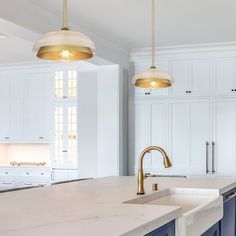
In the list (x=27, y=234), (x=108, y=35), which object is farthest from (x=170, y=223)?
(x=108, y=35)

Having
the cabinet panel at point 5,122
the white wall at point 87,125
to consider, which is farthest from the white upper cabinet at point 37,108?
the white wall at point 87,125

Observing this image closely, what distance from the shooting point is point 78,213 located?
1.98 m

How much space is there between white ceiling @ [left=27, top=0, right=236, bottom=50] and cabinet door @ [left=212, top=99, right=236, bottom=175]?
0.91 m

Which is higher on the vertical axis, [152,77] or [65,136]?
[152,77]

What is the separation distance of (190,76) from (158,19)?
1565mm

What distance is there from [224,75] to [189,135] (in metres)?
0.93

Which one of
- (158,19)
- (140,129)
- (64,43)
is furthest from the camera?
(140,129)

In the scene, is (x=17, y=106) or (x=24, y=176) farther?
(x=17, y=106)

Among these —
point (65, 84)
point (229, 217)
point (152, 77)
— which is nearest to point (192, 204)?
point (229, 217)

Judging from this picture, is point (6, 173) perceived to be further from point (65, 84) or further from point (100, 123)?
point (100, 123)

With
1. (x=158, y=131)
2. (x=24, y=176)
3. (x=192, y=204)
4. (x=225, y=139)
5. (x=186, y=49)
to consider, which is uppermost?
(x=186, y=49)

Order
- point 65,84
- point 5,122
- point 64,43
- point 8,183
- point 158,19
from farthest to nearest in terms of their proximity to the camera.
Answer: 1. point 5,122
2. point 8,183
3. point 65,84
4. point 158,19
5. point 64,43

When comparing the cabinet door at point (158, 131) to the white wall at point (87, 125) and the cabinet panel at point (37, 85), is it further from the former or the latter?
the cabinet panel at point (37, 85)

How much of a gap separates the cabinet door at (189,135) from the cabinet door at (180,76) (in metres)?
0.17
